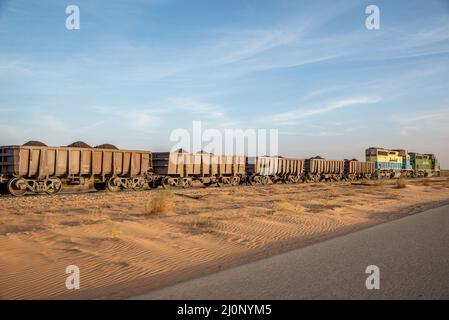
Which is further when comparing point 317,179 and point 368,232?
point 317,179

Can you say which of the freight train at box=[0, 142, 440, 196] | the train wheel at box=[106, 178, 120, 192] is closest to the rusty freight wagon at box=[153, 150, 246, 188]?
the freight train at box=[0, 142, 440, 196]

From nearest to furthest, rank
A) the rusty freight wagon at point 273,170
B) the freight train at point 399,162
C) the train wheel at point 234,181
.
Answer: the train wheel at point 234,181 → the rusty freight wagon at point 273,170 → the freight train at point 399,162

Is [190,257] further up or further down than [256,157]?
further down

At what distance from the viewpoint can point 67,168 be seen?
68.0 feet

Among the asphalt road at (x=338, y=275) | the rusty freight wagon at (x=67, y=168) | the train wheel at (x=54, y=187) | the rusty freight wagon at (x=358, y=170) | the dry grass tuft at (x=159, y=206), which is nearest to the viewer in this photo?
the asphalt road at (x=338, y=275)

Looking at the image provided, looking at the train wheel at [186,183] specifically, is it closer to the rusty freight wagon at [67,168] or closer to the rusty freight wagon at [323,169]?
the rusty freight wagon at [67,168]

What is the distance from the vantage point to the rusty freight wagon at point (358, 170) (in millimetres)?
48750

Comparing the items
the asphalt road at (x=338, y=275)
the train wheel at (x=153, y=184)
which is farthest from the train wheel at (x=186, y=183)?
the asphalt road at (x=338, y=275)

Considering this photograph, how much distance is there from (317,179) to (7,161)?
3333cm

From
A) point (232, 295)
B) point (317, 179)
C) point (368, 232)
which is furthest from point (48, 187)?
A: point (317, 179)

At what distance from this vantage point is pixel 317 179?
43.8 meters

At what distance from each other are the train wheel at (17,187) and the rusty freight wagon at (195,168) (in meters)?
8.69
